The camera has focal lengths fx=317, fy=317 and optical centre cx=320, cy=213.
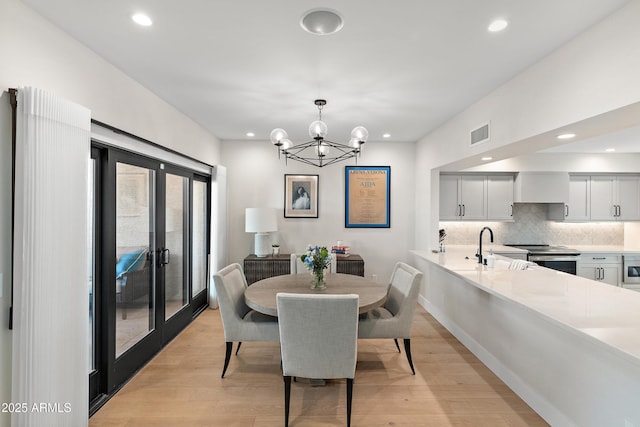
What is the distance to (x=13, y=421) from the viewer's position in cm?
164

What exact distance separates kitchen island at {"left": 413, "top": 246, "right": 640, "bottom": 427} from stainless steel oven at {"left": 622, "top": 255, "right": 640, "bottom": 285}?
9.70 ft

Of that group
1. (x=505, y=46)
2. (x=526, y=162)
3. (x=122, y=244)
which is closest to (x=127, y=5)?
(x=122, y=244)

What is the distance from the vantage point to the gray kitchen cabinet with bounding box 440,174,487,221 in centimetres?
499

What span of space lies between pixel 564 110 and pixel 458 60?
779 mm

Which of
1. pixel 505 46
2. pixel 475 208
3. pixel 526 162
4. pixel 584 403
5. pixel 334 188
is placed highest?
pixel 505 46

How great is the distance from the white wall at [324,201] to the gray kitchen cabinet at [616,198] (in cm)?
291

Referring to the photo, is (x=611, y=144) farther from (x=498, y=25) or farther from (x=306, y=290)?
(x=306, y=290)

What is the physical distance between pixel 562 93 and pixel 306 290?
2.47 meters

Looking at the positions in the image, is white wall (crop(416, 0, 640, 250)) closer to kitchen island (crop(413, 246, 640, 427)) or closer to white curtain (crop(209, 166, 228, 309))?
kitchen island (crop(413, 246, 640, 427))

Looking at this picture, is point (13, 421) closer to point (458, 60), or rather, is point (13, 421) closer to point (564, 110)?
point (458, 60)

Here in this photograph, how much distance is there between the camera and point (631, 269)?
4746mm

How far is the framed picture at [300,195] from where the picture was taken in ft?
17.0

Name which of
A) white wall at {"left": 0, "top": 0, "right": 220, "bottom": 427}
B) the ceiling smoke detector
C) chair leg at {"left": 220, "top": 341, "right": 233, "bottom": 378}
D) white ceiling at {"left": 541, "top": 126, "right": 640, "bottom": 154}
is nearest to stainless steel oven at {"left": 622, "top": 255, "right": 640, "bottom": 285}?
white ceiling at {"left": 541, "top": 126, "right": 640, "bottom": 154}

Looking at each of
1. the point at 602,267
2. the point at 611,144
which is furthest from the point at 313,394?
the point at 611,144
